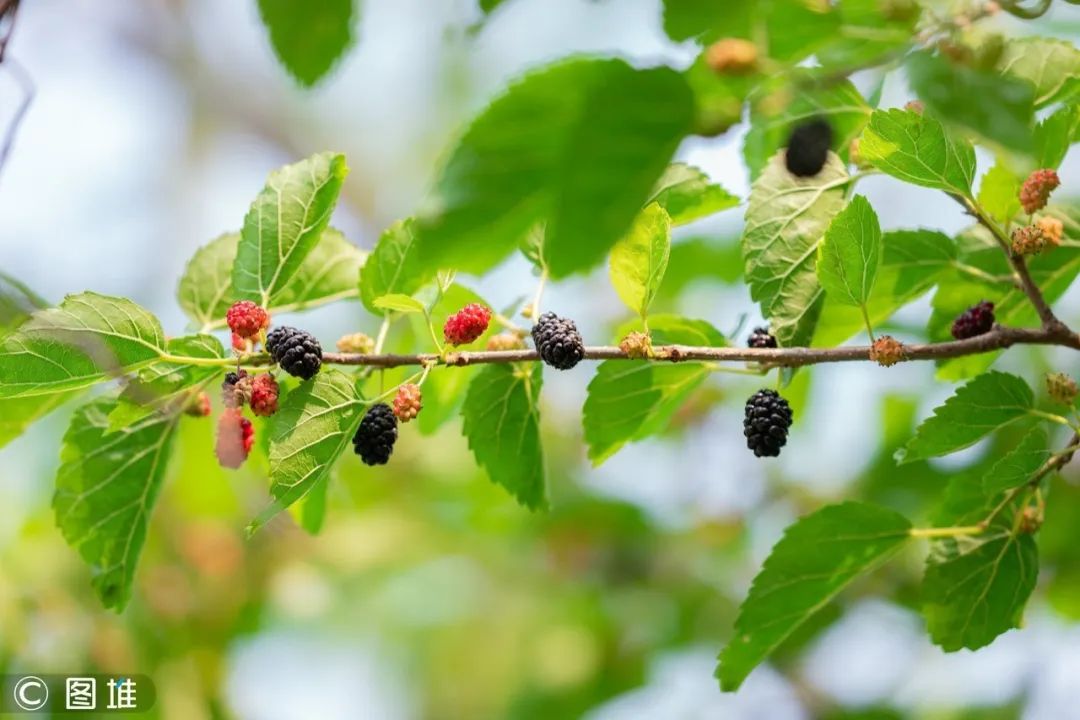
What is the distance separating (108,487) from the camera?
4.55 feet

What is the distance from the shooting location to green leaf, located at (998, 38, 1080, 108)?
1.25m

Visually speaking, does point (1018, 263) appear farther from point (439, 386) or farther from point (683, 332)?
point (439, 386)

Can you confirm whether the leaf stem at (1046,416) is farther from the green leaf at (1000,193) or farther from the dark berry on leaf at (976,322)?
the green leaf at (1000,193)

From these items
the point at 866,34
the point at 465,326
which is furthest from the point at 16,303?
the point at 866,34

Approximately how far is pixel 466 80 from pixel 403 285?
425 centimetres

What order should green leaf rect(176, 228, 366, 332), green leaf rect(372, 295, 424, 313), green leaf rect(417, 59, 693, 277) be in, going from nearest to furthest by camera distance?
green leaf rect(417, 59, 693, 277), green leaf rect(372, 295, 424, 313), green leaf rect(176, 228, 366, 332)

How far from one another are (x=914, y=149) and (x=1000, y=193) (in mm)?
246

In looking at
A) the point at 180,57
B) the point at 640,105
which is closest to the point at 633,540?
the point at 640,105

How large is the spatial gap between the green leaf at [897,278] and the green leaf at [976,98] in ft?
1.85

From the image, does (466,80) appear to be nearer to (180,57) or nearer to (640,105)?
(180,57)

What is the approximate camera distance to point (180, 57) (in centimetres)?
589

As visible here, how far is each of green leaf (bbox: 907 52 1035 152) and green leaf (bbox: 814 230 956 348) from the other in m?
0.57

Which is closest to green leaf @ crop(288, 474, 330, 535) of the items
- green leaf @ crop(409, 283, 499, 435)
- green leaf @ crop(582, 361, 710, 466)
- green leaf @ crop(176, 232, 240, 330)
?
green leaf @ crop(409, 283, 499, 435)

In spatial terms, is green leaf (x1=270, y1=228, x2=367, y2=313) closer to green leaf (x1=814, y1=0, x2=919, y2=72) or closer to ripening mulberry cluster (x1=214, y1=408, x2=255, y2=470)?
ripening mulberry cluster (x1=214, y1=408, x2=255, y2=470)
